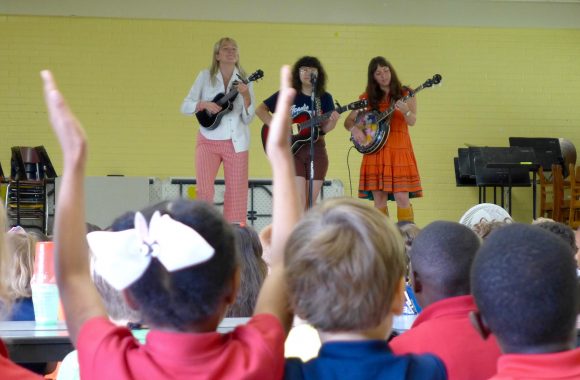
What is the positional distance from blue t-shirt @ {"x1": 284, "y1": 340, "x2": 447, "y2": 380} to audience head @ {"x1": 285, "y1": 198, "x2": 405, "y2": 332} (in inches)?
1.2

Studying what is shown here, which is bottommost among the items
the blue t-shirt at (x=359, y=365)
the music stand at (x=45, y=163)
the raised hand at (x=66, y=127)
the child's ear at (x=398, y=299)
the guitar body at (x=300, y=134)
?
the blue t-shirt at (x=359, y=365)

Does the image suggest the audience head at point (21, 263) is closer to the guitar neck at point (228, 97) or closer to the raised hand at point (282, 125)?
the raised hand at point (282, 125)

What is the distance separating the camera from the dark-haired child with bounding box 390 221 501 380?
1.65 metres

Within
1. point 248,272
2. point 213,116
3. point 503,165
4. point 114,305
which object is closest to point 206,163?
point 213,116

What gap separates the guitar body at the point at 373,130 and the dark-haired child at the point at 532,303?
5.49 m

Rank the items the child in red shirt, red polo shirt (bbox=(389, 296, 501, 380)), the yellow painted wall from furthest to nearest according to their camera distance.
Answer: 1. the yellow painted wall
2. red polo shirt (bbox=(389, 296, 501, 380))
3. the child in red shirt

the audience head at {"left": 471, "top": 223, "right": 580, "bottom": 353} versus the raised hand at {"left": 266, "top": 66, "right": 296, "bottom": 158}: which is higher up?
the raised hand at {"left": 266, "top": 66, "right": 296, "bottom": 158}

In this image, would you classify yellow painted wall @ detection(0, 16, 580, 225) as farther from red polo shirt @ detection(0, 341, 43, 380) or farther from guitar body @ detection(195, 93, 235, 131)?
red polo shirt @ detection(0, 341, 43, 380)

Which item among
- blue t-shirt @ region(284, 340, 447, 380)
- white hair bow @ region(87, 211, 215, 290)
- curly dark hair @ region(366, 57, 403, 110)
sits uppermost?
curly dark hair @ region(366, 57, 403, 110)

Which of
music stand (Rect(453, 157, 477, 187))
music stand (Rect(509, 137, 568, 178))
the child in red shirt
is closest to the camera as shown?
the child in red shirt

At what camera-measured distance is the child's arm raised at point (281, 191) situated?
4.70 ft

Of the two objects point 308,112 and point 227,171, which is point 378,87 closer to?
point 308,112

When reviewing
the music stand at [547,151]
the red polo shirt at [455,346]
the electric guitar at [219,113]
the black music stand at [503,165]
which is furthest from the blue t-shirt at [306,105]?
the red polo shirt at [455,346]

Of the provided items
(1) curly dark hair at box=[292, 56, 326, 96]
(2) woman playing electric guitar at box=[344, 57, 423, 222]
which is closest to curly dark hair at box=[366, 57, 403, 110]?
(2) woman playing electric guitar at box=[344, 57, 423, 222]
